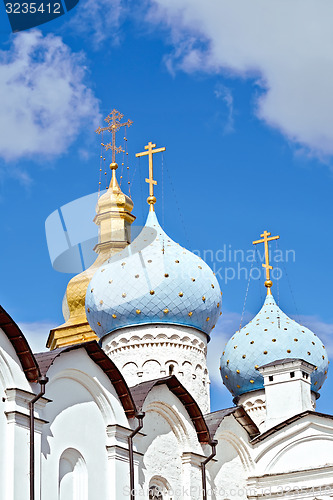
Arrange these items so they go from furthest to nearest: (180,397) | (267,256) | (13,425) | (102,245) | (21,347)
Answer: (102,245) < (267,256) < (180,397) < (21,347) < (13,425)

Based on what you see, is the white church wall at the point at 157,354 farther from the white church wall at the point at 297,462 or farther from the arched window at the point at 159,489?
the arched window at the point at 159,489

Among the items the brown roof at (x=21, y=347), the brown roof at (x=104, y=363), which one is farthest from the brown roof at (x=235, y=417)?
the brown roof at (x=21, y=347)

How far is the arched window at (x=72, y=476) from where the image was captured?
44.3 ft

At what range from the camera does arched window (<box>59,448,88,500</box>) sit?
44.3ft

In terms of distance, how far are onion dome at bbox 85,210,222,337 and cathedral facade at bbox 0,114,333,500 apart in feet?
0.08

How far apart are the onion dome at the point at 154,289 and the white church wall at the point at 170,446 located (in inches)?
120

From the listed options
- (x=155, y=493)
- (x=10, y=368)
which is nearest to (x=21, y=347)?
(x=10, y=368)

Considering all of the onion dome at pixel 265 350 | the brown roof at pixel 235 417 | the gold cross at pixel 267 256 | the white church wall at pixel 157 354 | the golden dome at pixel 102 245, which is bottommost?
the brown roof at pixel 235 417

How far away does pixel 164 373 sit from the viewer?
18.6 metres

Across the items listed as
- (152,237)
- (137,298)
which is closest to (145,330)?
(137,298)

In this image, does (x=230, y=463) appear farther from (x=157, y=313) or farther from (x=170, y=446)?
(x=157, y=313)

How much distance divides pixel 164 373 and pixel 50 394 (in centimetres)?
535

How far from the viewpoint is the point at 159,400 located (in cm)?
1564

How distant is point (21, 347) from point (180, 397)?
382 cm
